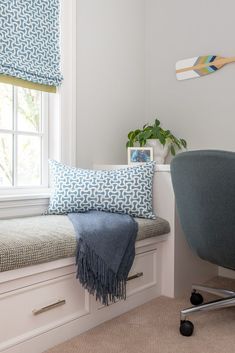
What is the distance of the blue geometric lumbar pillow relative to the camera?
6.75ft

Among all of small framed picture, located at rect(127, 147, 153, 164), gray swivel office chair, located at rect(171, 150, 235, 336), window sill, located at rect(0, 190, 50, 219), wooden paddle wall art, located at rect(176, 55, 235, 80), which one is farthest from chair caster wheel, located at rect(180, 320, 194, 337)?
wooden paddle wall art, located at rect(176, 55, 235, 80)

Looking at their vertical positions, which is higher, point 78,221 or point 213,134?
point 213,134

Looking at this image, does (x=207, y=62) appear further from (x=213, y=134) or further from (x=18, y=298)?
(x=18, y=298)

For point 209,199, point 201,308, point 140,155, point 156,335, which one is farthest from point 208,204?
point 140,155

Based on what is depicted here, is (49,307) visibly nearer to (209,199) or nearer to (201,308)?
(201,308)

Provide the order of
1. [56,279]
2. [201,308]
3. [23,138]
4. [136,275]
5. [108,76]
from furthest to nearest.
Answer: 1. [108,76]
2. [23,138]
3. [136,275]
4. [201,308]
5. [56,279]

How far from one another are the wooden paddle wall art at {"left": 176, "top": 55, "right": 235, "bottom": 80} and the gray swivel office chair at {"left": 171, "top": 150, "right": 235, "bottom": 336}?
1.25 metres

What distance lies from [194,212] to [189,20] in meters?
1.78

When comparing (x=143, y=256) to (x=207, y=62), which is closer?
(x=143, y=256)

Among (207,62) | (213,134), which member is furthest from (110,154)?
(207,62)

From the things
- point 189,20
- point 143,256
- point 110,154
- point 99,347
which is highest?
point 189,20

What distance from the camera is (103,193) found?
2061mm

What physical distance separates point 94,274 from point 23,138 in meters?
1.06

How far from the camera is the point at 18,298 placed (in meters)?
1.44
